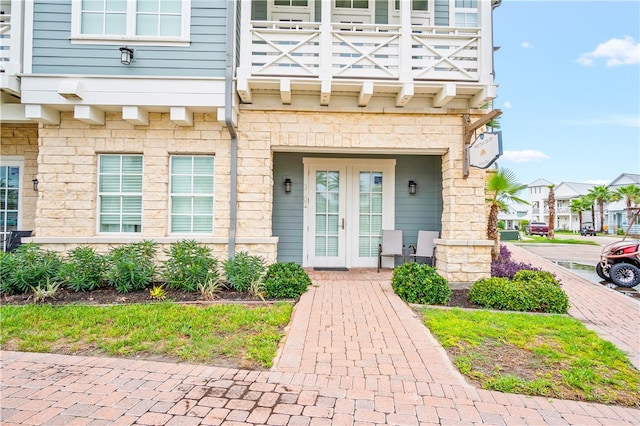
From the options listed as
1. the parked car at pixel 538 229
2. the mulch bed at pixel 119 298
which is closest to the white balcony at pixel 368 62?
the mulch bed at pixel 119 298

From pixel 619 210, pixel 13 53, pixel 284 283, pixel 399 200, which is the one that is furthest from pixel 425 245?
pixel 619 210

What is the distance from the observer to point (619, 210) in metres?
37.7

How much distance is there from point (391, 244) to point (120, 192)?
5806 millimetres

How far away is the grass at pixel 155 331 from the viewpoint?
347cm

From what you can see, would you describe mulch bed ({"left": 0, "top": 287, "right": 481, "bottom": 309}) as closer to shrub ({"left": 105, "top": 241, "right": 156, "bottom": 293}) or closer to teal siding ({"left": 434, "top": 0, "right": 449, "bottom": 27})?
shrub ({"left": 105, "top": 241, "right": 156, "bottom": 293})

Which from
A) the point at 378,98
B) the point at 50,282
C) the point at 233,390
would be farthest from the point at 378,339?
the point at 50,282

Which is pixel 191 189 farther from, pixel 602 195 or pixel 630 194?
pixel 602 195

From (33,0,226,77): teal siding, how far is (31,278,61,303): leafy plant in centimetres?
365

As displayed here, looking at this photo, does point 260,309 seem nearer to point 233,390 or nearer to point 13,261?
point 233,390

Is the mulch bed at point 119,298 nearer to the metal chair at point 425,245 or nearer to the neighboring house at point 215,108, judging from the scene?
the neighboring house at point 215,108

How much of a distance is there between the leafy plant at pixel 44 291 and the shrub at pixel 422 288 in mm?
5476

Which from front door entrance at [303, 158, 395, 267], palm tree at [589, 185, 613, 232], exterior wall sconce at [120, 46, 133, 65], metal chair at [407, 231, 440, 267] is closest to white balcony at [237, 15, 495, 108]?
exterior wall sconce at [120, 46, 133, 65]

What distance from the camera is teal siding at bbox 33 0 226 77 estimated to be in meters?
5.90

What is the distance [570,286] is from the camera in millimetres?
7215
